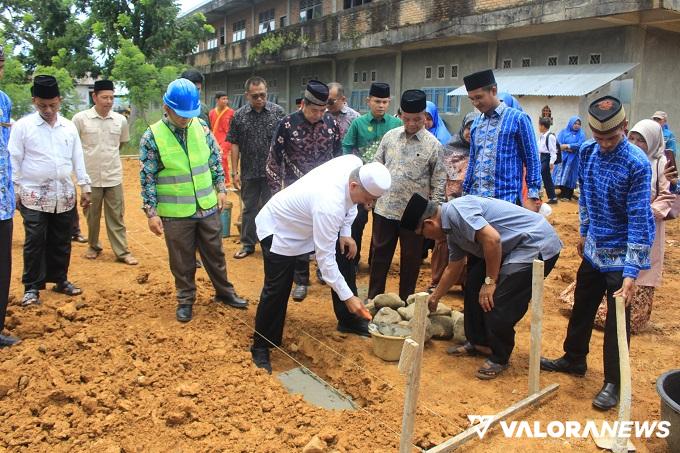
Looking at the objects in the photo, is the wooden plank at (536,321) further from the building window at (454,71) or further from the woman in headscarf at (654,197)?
the building window at (454,71)

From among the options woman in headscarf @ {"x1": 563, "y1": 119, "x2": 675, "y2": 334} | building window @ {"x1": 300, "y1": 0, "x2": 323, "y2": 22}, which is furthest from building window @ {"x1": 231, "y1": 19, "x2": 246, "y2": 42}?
woman in headscarf @ {"x1": 563, "y1": 119, "x2": 675, "y2": 334}

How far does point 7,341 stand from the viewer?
407 cm

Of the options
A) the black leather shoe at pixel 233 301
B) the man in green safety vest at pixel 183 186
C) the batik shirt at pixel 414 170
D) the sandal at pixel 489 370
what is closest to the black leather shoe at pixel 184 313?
the man in green safety vest at pixel 183 186

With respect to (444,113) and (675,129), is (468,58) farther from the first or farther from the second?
(675,129)

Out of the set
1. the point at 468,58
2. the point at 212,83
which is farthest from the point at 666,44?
the point at 212,83

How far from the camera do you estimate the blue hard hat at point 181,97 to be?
4.19 meters

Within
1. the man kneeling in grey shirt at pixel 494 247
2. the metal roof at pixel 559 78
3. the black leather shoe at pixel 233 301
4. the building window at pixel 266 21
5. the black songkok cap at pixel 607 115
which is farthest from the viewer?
the building window at pixel 266 21

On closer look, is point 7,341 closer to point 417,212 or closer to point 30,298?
point 30,298

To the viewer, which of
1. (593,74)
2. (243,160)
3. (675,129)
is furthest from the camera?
(675,129)

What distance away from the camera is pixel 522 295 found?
3.73 meters

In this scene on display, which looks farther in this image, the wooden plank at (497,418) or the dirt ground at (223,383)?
the dirt ground at (223,383)

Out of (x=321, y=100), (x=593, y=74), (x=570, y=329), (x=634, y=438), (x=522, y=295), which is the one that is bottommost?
(x=634, y=438)

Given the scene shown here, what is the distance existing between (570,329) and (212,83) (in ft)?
95.7

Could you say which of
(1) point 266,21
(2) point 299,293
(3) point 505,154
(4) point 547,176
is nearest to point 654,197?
(3) point 505,154
